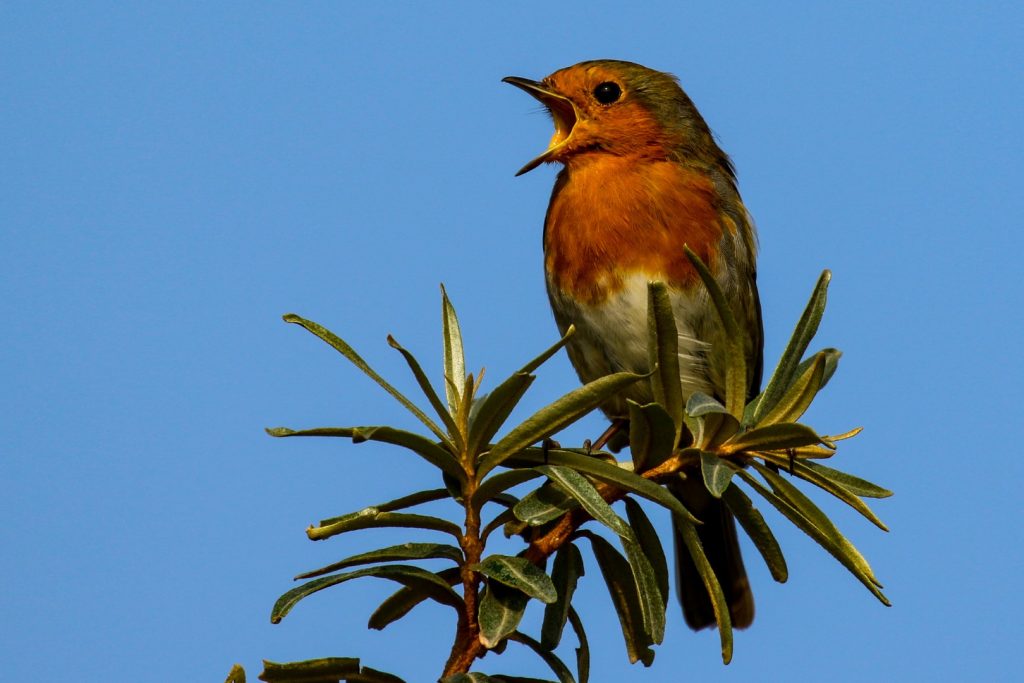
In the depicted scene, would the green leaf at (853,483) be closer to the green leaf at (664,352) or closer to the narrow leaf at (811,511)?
the narrow leaf at (811,511)

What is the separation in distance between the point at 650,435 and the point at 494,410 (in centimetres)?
34

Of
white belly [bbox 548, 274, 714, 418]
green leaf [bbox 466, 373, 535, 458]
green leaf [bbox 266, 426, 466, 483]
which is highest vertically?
white belly [bbox 548, 274, 714, 418]

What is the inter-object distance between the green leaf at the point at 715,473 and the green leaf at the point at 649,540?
26 centimetres

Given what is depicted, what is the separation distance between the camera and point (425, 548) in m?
2.05

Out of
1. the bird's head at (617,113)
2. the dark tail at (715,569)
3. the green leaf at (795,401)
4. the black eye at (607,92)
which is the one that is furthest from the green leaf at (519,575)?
the black eye at (607,92)

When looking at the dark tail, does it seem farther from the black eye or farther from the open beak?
the black eye

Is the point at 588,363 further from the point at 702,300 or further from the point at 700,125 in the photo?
the point at 700,125

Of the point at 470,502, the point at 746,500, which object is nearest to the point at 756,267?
the point at 746,500

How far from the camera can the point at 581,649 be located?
2.29 m

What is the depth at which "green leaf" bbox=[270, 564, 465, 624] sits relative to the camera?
1943 mm

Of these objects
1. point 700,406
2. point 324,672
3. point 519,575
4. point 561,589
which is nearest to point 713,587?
point 561,589

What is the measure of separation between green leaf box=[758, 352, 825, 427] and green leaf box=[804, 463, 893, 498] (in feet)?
0.37

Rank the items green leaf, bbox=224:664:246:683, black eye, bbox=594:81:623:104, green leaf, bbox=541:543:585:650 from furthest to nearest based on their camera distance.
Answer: black eye, bbox=594:81:623:104
green leaf, bbox=541:543:585:650
green leaf, bbox=224:664:246:683

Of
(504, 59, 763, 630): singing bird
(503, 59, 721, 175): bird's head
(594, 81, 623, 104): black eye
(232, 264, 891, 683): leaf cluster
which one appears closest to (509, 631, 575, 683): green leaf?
(232, 264, 891, 683): leaf cluster
